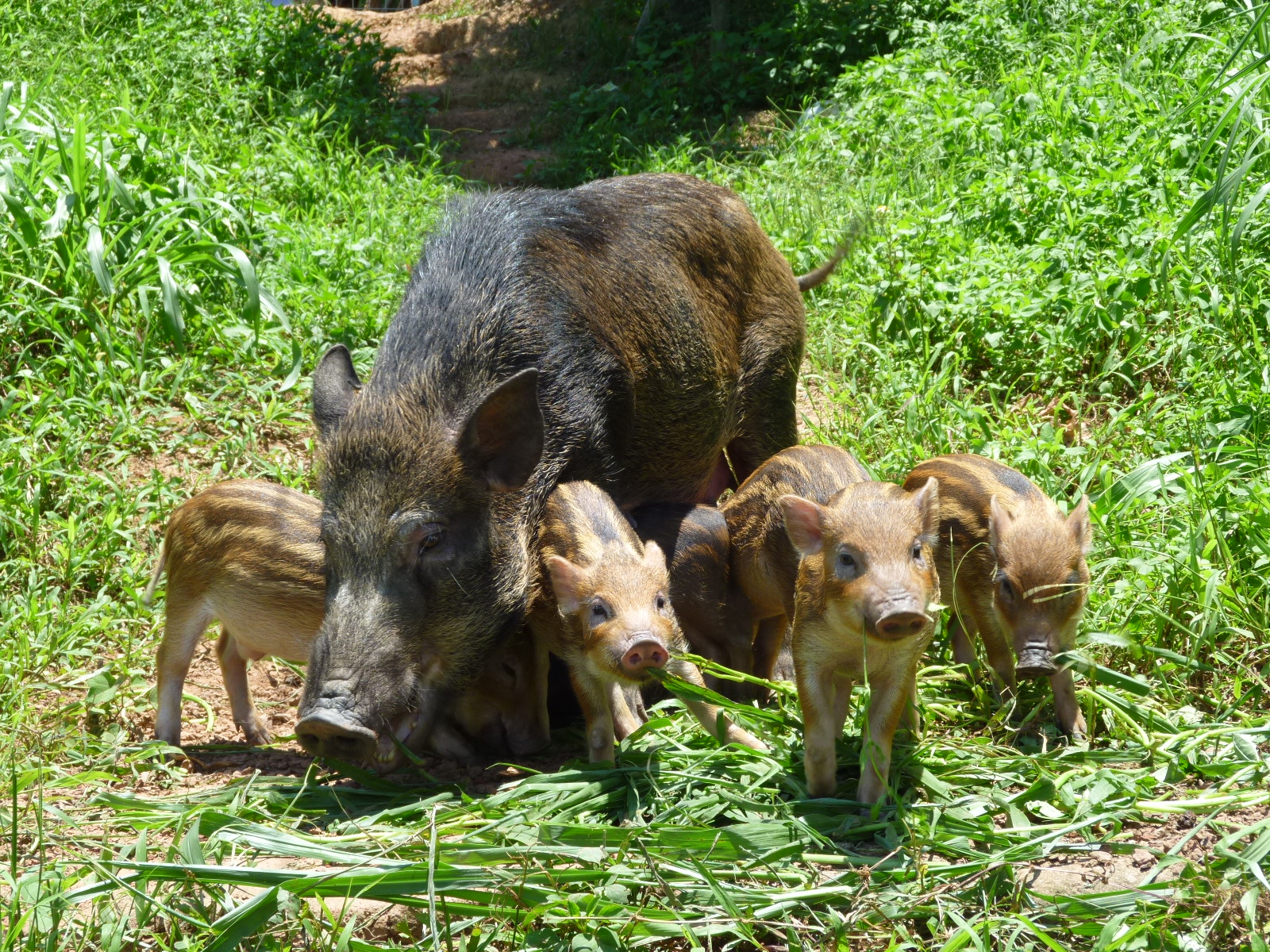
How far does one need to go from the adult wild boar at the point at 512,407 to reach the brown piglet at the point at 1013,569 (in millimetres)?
1030

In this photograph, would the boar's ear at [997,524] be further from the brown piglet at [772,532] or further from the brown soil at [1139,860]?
the brown soil at [1139,860]

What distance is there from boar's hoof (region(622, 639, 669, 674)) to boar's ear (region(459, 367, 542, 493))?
786 mm

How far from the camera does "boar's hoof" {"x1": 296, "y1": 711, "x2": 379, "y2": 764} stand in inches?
131

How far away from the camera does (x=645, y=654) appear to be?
3.29 m

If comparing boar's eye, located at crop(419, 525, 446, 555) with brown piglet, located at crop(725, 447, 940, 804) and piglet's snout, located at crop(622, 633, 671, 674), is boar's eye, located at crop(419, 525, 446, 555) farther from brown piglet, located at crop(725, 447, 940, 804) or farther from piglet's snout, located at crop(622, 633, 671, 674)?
brown piglet, located at crop(725, 447, 940, 804)

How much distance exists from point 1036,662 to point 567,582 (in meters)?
1.30

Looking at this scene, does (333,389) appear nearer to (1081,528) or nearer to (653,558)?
(653,558)

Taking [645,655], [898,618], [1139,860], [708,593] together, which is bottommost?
[1139,860]

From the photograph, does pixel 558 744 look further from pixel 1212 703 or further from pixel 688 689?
pixel 1212 703

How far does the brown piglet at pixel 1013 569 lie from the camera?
3.54m

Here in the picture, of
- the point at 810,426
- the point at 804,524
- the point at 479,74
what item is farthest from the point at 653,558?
the point at 479,74

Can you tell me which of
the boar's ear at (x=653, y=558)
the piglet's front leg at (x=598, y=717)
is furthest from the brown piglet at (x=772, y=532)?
the piglet's front leg at (x=598, y=717)

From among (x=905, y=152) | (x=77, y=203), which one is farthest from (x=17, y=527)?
(x=905, y=152)

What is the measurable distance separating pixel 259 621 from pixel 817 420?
9.15 feet
